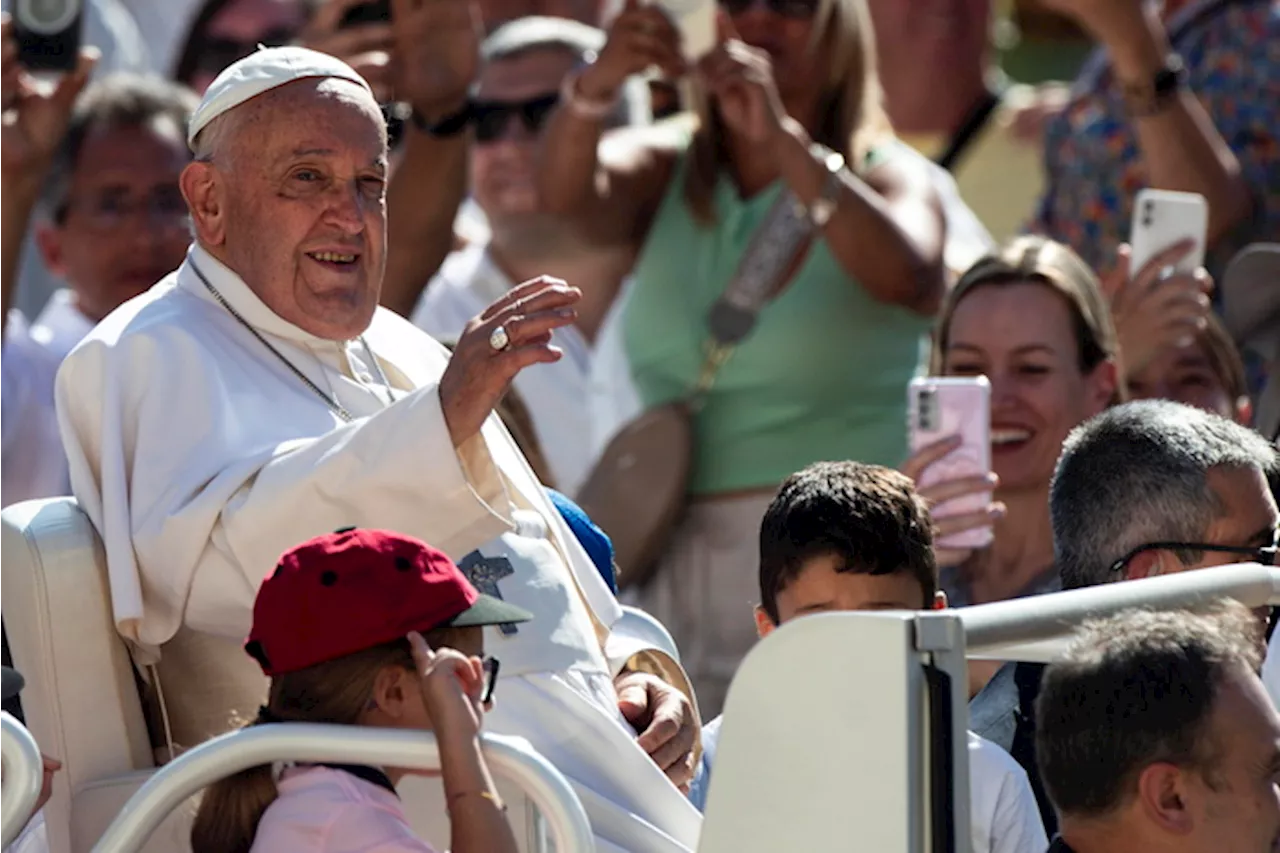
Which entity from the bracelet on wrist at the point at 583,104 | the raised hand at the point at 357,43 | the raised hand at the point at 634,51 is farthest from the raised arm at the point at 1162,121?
the raised hand at the point at 357,43

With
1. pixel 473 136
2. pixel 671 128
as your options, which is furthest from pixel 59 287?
pixel 671 128

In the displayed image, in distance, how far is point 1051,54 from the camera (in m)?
12.0

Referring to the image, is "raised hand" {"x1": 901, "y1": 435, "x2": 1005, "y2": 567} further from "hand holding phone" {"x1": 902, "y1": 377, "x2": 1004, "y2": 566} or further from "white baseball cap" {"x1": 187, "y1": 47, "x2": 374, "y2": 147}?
"white baseball cap" {"x1": 187, "y1": 47, "x2": 374, "y2": 147}

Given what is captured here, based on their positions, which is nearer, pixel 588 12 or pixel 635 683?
pixel 635 683

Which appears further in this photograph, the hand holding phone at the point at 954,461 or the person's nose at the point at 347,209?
the hand holding phone at the point at 954,461

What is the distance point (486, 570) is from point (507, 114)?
3.27 metres

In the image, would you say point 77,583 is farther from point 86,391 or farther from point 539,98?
point 539,98

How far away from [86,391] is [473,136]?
10.5 feet

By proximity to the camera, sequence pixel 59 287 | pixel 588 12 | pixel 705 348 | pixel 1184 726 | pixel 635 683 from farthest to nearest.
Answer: pixel 588 12, pixel 59 287, pixel 705 348, pixel 635 683, pixel 1184 726

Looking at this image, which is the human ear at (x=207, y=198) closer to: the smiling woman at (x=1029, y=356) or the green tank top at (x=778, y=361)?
the smiling woman at (x=1029, y=356)

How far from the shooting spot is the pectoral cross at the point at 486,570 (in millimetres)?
4191

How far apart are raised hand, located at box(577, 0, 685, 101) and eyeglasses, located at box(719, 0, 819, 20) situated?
17cm

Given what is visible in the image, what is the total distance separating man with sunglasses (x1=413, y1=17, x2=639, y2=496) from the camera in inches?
283

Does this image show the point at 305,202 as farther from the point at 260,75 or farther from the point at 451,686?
the point at 451,686
